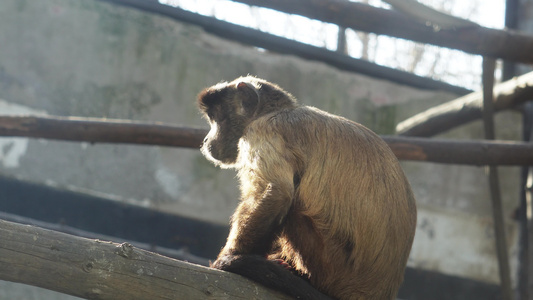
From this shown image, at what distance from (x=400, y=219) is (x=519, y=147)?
87.6 inches

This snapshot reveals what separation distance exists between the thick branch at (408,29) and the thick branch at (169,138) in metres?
0.79

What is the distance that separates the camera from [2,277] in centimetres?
234

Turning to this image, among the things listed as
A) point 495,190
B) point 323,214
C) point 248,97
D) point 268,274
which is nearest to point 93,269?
point 268,274

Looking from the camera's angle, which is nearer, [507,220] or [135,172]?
[135,172]

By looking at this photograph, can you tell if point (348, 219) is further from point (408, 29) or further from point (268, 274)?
point (408, 29)

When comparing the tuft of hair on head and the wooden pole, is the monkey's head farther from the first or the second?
the wooden pole

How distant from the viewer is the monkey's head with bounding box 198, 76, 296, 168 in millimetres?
4121

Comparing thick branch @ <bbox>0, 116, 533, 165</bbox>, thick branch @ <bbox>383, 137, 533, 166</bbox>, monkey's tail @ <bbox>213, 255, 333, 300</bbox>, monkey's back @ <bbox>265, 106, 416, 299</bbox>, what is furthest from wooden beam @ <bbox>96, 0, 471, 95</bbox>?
monkey's tail @ <bbox>213, 255, 333, 300</bbox>

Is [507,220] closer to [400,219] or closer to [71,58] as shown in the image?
[400,219]

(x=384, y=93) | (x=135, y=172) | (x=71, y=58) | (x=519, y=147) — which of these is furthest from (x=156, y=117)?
(x=519, y=147)

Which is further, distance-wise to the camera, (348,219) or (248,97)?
(248,97)

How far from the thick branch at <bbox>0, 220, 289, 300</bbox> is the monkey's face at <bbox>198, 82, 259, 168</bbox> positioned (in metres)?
1.61

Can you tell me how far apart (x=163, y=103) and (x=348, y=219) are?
15.8 ft

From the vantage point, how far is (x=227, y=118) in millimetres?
4254
